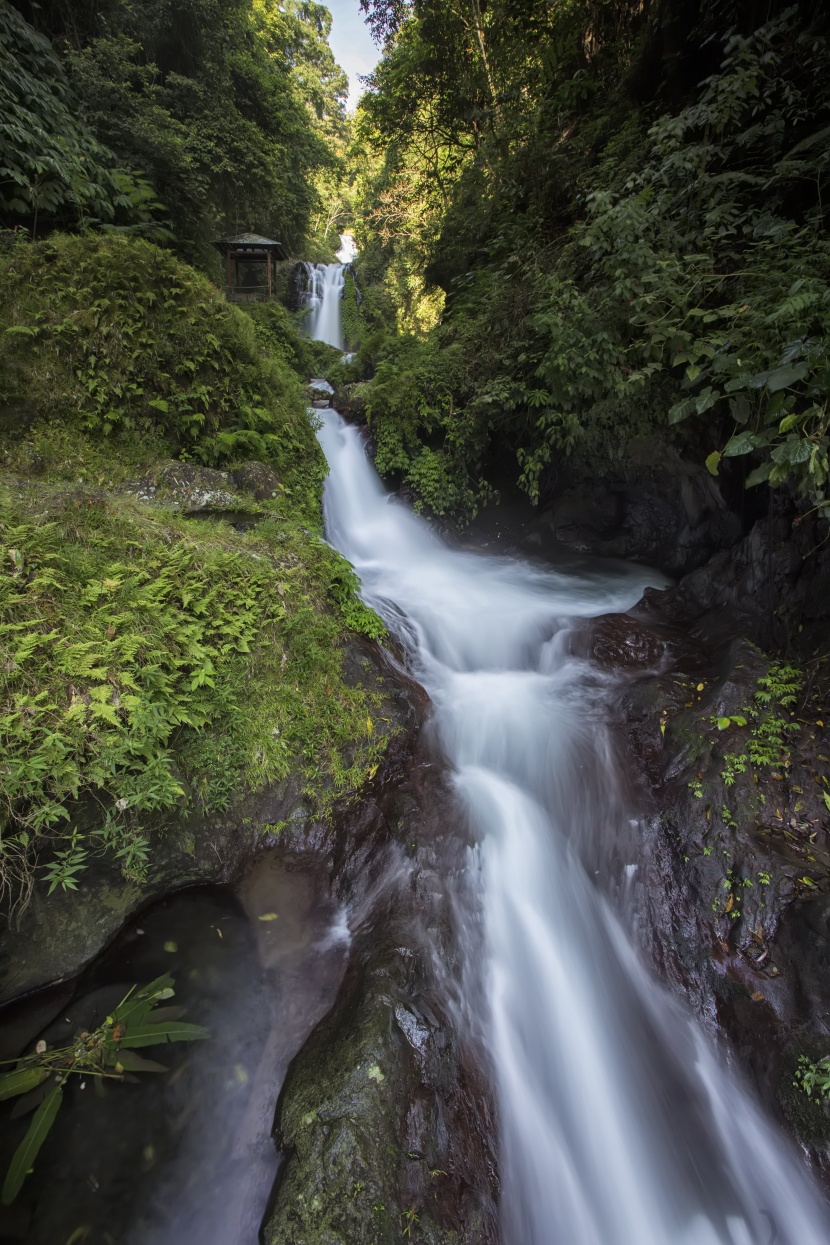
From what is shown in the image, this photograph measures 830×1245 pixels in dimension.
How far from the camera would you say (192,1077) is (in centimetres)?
284

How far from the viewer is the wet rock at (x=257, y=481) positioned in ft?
19.6

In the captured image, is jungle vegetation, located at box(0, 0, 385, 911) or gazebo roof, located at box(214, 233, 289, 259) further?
gazebo roof, located at box(214, 233, 289, 259)

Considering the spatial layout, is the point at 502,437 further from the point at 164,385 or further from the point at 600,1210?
the point at 600,1210

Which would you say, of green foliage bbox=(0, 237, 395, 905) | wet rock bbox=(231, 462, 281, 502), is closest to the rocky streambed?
green foliage bbox=(0, 237, 395, 905)

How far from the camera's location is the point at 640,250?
426 cm

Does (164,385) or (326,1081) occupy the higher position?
(164,385)

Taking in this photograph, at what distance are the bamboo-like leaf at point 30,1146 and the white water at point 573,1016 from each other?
89.4 inches

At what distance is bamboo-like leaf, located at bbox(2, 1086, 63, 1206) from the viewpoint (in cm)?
233

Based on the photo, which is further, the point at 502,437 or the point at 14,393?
the point at 502,437

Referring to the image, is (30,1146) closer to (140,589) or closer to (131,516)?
(140,589)

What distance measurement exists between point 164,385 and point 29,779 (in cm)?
465

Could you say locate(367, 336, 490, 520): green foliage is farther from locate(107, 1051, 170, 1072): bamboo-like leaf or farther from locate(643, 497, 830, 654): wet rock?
locate(107, 1051, 170, 1072): bamboo-like leaf

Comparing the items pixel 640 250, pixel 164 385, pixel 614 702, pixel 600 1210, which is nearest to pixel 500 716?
pixel 614 702

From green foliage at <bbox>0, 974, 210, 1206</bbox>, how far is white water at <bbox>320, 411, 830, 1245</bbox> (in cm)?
185
